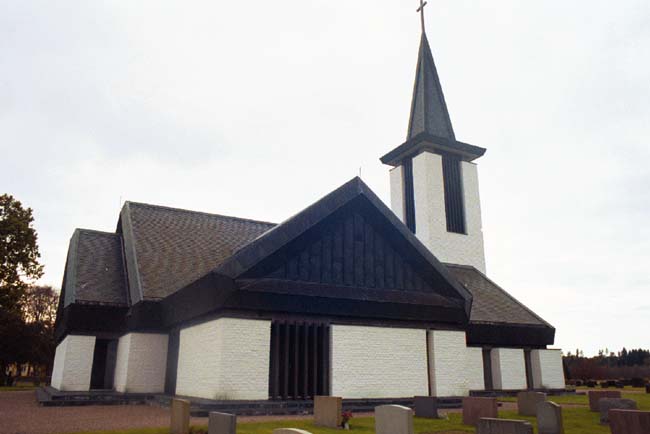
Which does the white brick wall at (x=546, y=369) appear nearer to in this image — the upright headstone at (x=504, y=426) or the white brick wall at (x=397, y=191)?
the white brick wall at (x=397, y=191)

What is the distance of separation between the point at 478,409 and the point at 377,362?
6096mm

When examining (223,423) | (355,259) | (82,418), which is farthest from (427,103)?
(223,423)

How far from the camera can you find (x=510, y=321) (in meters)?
31.6

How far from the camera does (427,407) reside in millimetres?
17141

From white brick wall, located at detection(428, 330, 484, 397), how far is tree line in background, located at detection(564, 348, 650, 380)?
3580 cm

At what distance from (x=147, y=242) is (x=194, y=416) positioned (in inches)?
554

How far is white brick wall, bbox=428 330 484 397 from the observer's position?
22.3 m

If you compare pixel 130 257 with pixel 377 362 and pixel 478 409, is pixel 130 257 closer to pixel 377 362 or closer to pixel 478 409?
pixel 377 362

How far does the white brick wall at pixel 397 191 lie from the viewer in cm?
4134

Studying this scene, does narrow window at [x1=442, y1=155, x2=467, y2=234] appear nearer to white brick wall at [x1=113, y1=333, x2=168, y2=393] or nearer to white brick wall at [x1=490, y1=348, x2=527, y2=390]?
white brick wall at [x1=490, y1=348, x2=527, y2=390]

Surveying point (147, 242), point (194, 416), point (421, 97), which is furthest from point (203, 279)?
point (421, 97)

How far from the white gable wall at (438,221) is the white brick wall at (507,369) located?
8.61m

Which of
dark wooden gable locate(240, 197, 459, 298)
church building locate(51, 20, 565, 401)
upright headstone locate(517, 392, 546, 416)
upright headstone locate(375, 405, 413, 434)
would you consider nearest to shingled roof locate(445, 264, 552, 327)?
church building locate(51, 20, 565, 401)

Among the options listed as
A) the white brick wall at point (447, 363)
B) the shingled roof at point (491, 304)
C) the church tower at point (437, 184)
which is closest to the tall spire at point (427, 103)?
the church tower at point (437, 184)
